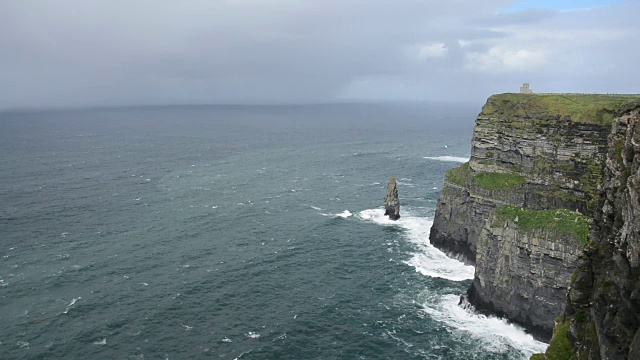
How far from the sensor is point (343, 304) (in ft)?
239

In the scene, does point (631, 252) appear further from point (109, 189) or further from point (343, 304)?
point (109, 189)

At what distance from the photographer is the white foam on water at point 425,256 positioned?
274 feet

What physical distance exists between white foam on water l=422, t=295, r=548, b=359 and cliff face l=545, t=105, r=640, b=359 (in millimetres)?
30205

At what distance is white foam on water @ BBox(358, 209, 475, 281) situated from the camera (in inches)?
3292

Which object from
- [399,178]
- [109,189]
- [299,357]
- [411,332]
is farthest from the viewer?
[399,178]

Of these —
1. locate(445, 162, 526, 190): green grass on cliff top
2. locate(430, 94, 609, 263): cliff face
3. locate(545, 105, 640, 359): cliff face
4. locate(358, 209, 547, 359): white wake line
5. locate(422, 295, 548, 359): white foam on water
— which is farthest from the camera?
locate(445, 162, 526, 190): green grass on cliff top

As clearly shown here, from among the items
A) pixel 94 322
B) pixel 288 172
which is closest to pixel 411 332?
pixel 94 322

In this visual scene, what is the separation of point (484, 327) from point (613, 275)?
4454cm

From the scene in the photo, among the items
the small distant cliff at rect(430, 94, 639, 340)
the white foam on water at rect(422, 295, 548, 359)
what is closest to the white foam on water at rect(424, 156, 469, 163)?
the small distant cliff at rect(430, 94, 639, 340)

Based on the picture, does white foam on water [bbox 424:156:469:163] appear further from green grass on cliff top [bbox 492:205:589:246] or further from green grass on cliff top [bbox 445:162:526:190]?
green grass on cliff top [bbox 492:205:589:246]

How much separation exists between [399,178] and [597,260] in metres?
127

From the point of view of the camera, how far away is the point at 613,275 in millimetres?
25234

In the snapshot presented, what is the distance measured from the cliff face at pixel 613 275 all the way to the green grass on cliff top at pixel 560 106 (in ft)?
168

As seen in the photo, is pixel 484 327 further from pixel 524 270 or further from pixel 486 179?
pixel 486 179
